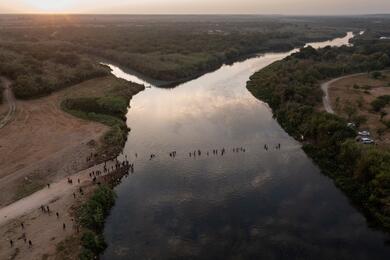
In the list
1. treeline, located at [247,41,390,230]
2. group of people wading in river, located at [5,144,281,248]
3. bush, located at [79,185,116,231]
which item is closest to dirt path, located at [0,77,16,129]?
group of people wading in river, located at [5,144,281,248]

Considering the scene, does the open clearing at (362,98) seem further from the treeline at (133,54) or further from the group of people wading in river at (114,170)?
the treeline at (133,54)

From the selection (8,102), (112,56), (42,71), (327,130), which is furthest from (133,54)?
(327,130)

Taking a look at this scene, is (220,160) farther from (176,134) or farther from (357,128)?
(357,128)

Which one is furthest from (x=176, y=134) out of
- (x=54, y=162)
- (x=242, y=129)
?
(x=54, y=162)

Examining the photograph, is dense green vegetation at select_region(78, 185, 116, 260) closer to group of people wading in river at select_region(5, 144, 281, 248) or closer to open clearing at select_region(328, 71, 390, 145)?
group of people wading in river at select_region(5, 144, 281, 248)

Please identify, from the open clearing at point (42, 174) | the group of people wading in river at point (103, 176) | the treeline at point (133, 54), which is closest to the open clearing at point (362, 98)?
the group of people wading in river at point (103, 176)

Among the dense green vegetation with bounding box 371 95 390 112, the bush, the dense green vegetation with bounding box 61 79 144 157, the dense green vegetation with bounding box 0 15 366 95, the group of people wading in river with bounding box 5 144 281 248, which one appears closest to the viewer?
the bush
